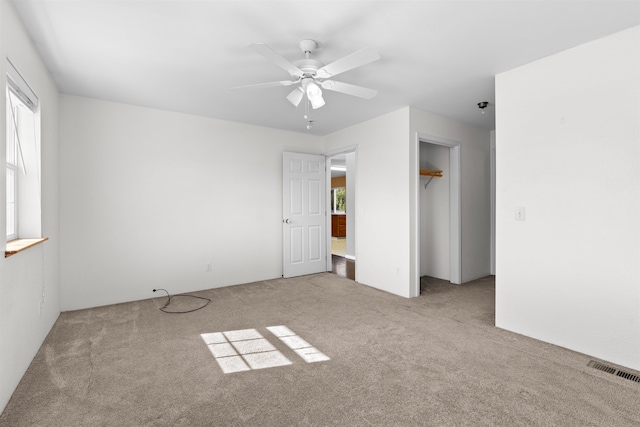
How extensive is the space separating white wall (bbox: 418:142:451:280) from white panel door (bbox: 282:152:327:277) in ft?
5.68

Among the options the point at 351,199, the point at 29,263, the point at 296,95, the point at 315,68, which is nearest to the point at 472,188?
the point at 351,199

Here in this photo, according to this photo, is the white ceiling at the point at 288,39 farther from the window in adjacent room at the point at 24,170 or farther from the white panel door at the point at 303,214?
the white panel door at the point at 303,214

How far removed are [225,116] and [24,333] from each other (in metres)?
3.20

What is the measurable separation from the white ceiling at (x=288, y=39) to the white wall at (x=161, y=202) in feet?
1.82

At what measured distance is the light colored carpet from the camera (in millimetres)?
1767

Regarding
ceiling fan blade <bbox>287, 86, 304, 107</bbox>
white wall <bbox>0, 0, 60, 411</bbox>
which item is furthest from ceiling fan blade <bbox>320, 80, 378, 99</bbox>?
white wall <bbox>0, 0, 60, 411</bbox>

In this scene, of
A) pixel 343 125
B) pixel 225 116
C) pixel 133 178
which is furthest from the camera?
pixel 343 125

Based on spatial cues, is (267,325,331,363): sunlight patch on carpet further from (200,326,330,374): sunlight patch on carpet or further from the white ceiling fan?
the white ceiling fan

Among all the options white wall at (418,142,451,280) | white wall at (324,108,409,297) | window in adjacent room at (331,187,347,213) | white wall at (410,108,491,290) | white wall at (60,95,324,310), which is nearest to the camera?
white wall at (60,95,324,310)

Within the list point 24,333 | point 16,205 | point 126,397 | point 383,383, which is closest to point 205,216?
point 16,205

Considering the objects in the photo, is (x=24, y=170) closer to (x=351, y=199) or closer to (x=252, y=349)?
(x=252, y=349)

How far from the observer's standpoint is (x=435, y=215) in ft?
16.9

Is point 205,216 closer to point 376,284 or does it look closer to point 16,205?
point 16,205

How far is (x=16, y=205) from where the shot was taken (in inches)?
101
